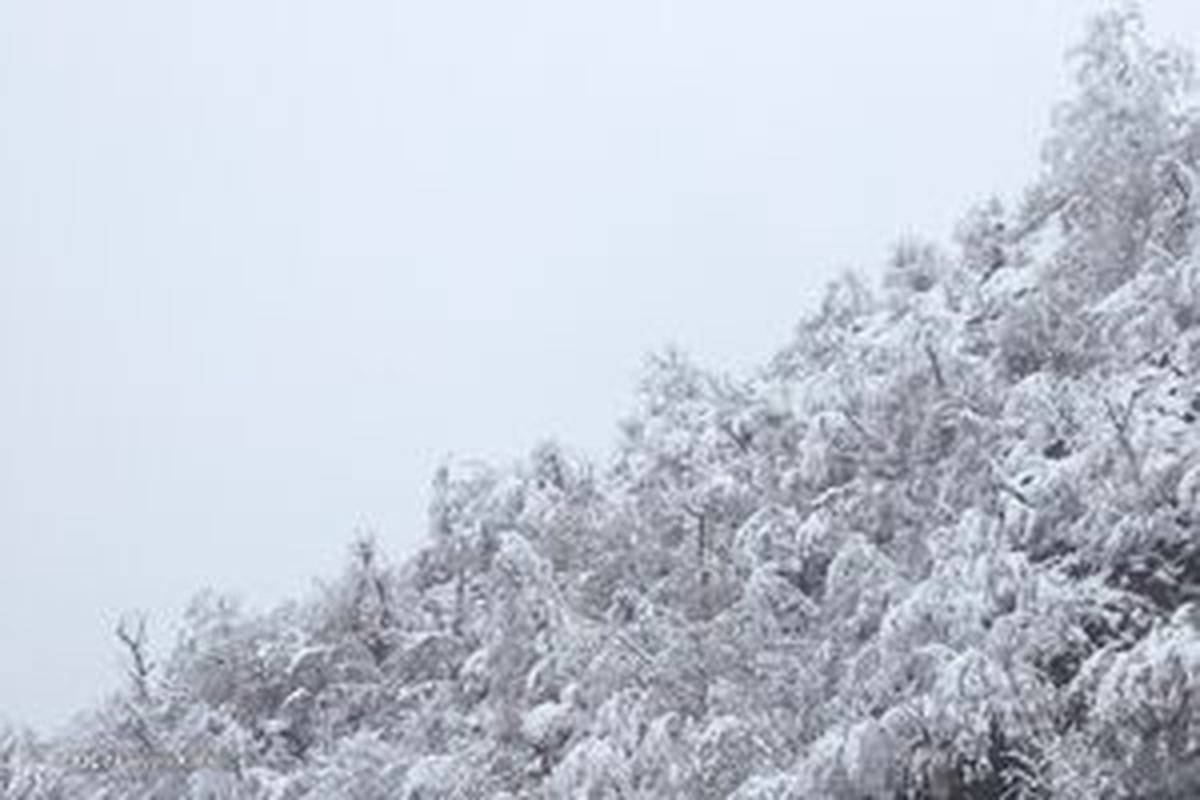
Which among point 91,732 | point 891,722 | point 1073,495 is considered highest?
point 91,732

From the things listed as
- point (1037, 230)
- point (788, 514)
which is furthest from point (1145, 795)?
point (1037, 230)

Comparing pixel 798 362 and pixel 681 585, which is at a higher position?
pixel 798 362

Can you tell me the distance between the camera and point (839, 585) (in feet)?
46.7

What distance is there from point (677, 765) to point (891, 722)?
186cm

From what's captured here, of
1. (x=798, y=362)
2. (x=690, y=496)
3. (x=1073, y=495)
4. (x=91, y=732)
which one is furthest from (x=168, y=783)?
(x=1073, y=495)

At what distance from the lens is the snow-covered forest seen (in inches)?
476

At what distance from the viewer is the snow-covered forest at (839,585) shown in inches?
476

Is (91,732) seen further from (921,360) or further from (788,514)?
(921,360)

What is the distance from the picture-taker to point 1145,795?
36.8 ft

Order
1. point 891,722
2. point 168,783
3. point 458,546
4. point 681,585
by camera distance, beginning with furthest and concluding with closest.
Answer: point 458,546 → point 168,783 → point 681,585 → point 891,722

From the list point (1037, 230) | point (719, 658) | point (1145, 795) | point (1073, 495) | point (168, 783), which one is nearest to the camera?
point (1145, 795)

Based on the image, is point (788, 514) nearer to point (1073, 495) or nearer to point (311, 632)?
point (1073, 495)

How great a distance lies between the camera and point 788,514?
52.1ft

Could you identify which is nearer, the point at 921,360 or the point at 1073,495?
the point at 1073,495
